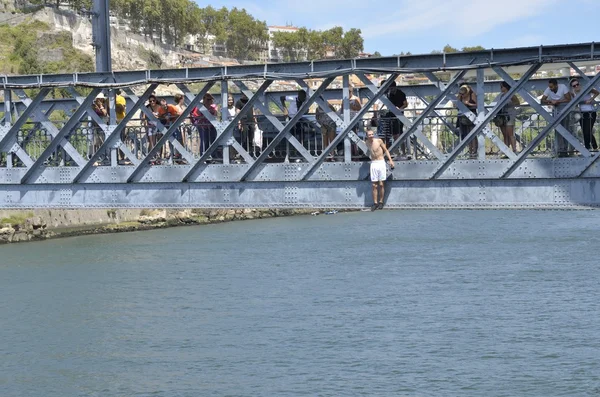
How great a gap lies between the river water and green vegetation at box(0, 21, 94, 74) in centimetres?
5967

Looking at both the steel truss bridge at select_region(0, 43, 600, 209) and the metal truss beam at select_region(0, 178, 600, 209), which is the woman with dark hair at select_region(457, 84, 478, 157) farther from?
the metal truss beam at select_region(0, 178, 600, 209)

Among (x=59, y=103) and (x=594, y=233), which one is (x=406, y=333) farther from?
(x=594, y=233)

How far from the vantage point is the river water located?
2355cm

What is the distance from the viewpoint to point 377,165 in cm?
1773

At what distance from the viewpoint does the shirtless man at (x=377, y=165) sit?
58.1 feet

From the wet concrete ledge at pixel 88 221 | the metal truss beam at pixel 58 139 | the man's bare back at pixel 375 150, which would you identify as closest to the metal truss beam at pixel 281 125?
the man's bare back at pixel 375 150

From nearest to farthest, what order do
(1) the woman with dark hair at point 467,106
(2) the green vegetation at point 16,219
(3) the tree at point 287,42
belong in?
(1) the woman with dark hair at point 467,106 < (2) the green vegetation at point 16,219 < (3) the tree at point 287,42

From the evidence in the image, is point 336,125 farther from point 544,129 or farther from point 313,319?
point 313,319

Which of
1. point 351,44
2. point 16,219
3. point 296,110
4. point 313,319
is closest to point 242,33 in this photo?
point 351,44

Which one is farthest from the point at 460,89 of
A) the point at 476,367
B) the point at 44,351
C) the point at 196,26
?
the point at 196,26

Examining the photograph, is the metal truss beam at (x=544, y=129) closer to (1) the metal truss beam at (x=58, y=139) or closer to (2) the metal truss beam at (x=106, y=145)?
(2) the metal truss beam at (x=106, y=145)

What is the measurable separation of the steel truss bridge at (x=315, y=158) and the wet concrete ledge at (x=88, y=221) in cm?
3342

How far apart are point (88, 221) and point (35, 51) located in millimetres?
49583

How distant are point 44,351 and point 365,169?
12094mm
